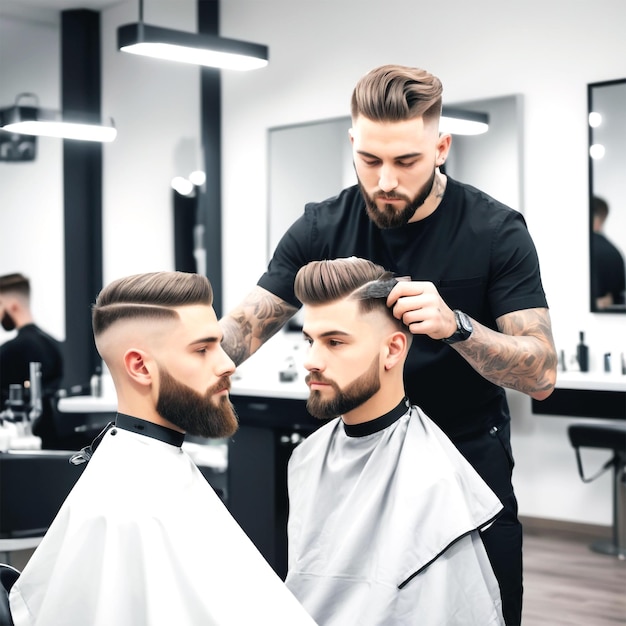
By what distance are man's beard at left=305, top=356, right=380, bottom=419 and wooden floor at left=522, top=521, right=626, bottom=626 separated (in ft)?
7.15

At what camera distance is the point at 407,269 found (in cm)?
182

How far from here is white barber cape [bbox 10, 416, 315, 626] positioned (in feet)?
4.20

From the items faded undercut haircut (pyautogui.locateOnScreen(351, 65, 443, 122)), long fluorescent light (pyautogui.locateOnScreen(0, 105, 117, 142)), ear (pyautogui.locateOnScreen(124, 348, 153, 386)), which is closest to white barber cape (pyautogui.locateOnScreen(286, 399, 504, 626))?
ear (pyautogui.locateOnScreen(124, 348, 153, 386))

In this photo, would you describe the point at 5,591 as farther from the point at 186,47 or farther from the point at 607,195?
the point at 607,195

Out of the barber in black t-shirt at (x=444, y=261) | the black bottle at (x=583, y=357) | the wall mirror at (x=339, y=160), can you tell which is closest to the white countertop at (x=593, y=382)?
the black bottle at (x=583, y=357)

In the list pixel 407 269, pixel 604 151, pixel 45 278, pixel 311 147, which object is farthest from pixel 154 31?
pixel 45 278

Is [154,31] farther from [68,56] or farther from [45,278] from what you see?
[45,278]

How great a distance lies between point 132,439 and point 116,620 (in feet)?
0.87

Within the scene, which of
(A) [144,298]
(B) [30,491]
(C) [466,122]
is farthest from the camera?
(C) [466,122]

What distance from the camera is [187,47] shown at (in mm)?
4121

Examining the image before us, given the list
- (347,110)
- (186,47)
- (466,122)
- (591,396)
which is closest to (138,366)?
(186,47)

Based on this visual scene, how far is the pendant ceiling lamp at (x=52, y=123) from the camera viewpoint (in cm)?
486

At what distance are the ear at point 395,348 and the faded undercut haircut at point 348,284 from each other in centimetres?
1

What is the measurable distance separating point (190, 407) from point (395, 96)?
636 mm
